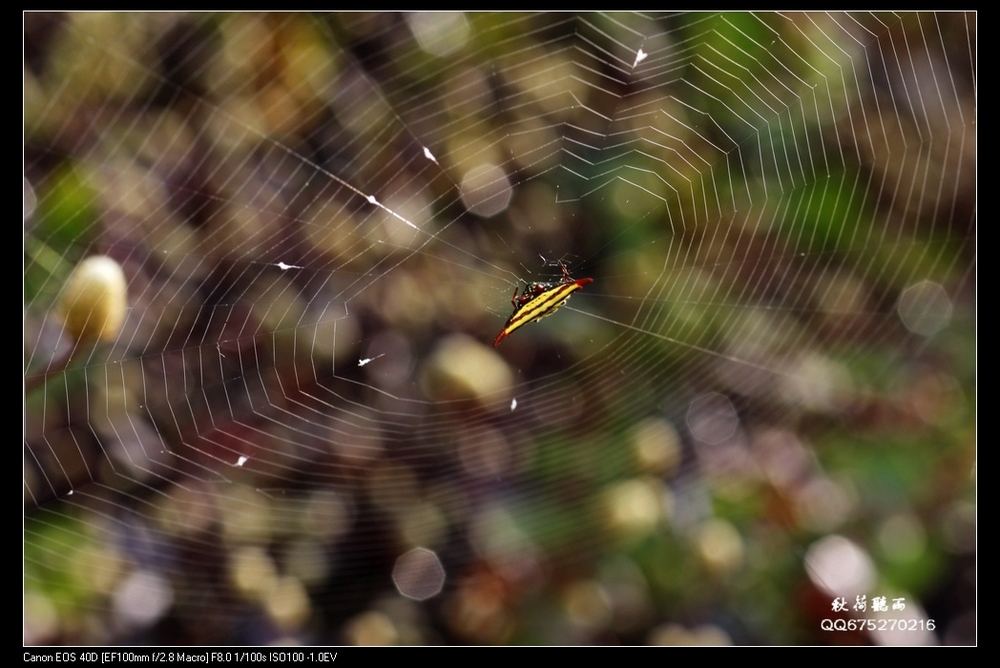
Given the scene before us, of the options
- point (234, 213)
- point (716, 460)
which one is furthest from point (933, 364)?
point (234, 213)

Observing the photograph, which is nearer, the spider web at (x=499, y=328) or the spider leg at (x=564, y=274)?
the spider web at (x=499, y=328)

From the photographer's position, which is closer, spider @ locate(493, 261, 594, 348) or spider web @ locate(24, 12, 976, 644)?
spider web @ locate(24, 12, 976, 644)
